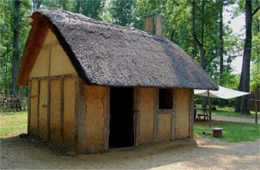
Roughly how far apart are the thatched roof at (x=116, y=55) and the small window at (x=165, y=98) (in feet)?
2.95

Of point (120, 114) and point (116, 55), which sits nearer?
point (116, 55)

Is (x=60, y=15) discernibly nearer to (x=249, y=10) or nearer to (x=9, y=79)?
(x=249, y=10)

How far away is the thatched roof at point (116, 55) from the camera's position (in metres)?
7.37

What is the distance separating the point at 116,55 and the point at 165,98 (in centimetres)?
284

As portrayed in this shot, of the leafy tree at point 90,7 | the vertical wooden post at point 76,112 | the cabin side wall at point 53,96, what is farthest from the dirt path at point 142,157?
the leafy tree at point 90,7

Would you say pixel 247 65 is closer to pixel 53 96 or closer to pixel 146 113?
pixel 146 113

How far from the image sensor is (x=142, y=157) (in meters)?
7.67

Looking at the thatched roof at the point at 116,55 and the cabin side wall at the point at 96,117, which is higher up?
the thatched roof at the point at 116,55

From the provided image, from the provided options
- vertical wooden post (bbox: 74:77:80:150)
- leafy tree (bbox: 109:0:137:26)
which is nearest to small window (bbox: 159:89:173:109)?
vertical wooden post (bbox: 74:77:80:150)

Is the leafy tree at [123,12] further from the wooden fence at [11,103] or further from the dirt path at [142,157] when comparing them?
the dirt path at [142,157]

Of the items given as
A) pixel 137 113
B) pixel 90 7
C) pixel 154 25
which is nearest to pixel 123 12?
pixel 90 7

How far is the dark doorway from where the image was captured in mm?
9953

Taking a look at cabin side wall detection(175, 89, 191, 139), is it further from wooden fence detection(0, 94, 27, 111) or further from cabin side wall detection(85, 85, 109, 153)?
wooden fence detection(0, 94, 27, 111)

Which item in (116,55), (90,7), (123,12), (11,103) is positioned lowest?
(11,103)
